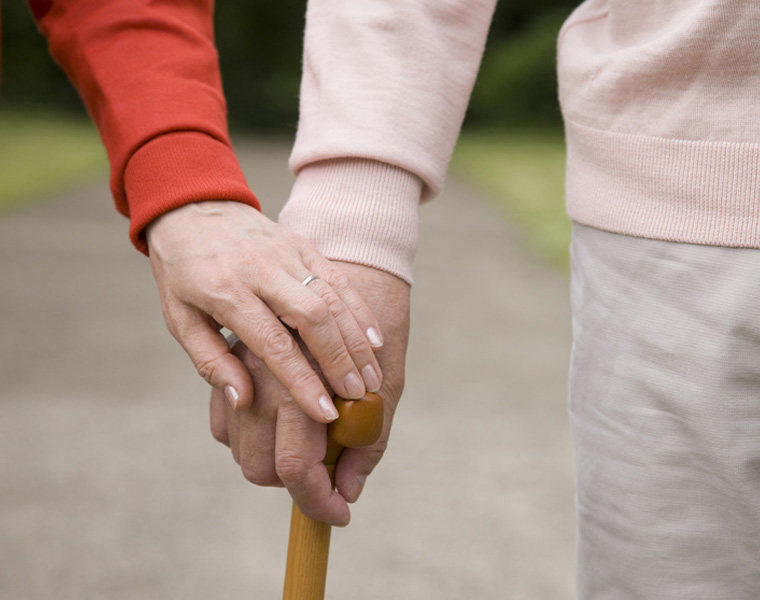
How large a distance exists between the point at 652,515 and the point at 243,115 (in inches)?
773

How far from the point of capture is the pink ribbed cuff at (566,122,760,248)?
1147 millimetres

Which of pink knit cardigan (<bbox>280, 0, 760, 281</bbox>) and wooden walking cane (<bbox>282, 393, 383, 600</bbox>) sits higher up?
pink knit cardigan (<bbox>280, 0, 760, 281</bbox>)

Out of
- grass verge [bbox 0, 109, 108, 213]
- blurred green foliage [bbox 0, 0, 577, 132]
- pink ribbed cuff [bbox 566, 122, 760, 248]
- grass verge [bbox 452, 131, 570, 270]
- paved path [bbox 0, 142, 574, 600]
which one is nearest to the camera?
pink ribbed cuff [bbox 566, 122, 760, 248]

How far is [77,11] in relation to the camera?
159 centimetres

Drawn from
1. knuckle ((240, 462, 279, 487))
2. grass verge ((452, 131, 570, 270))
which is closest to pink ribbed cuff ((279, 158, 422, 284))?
knuckle ((240, 462, 279, 487))

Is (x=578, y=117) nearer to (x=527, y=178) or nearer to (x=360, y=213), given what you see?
(x=360, y=213)

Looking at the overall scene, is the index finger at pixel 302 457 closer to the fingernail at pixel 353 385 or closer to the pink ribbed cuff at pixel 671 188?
the fingernail at pixel 353 385

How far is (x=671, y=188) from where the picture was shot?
3.96 ft

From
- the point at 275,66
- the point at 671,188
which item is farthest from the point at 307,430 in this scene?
the point at 275,66

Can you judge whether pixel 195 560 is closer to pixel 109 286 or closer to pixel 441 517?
pixel 441 517

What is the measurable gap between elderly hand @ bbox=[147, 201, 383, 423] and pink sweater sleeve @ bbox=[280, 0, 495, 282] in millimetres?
87

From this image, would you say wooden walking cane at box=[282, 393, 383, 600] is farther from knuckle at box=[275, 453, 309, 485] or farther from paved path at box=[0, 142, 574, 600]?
paved path at box=[0, 142, 574, 600]

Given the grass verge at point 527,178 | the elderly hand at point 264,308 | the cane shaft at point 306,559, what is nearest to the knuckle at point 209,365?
the elderly hand at point 264,308

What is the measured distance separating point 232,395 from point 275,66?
69.9 feet
